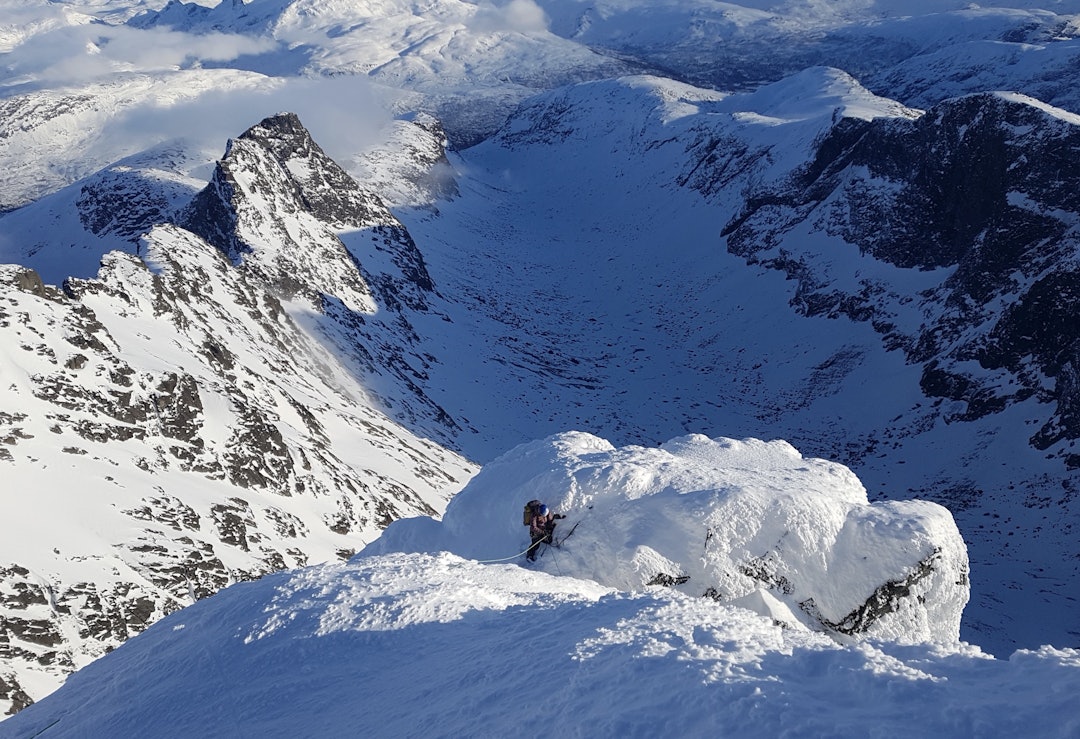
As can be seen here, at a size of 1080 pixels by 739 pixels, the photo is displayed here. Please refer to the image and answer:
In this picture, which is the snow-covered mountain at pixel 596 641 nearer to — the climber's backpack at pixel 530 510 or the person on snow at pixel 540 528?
the person on snow at pixel 540 528

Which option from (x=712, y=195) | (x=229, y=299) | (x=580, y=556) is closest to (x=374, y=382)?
(x=229, y=299)

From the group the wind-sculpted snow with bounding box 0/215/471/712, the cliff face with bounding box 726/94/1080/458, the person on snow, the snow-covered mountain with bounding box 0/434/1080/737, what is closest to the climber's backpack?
the person on snow

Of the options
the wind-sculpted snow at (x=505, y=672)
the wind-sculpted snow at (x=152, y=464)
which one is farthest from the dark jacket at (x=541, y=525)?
the wind-sculpted snow at (x=152, y=464)

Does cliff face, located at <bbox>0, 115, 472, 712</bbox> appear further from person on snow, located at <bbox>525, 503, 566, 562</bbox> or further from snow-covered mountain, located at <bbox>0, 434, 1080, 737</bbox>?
person on snow, located at <bbox>525, 503, 566, 562</bbox>

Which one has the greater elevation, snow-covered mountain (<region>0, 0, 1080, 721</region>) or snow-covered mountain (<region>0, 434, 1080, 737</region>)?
snow-covered mountain (<region>0, 434, 1080, 737</region>)

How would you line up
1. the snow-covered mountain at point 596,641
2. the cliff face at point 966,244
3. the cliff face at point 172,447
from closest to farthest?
the snow-covered mountain at point 596,641
the cliff face at point 172,447
the cliff face at point 966,244

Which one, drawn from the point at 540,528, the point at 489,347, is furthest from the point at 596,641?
the point at 489,347
